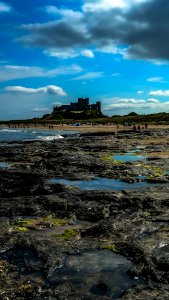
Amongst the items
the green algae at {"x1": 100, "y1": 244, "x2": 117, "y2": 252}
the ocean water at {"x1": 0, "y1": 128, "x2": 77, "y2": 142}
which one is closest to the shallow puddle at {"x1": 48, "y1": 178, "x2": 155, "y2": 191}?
the green algae at {"x1": 100, "y1": 244, "x2": 117, "y2": 252}

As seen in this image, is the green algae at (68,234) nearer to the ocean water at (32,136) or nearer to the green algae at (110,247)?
the green algae at (110,247)

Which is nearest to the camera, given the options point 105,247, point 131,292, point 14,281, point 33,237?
point 131,292

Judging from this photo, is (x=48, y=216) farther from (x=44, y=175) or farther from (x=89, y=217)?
(x=44, y=175)

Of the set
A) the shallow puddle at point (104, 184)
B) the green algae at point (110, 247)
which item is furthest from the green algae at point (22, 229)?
the shallow puddle at point (104, 184)

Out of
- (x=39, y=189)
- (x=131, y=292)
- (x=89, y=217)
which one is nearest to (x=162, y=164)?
(x=39, y=189)

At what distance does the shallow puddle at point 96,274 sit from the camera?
8.45 metres

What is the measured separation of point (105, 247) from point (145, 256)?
4.37ft

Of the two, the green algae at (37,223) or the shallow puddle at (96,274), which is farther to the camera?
the green algae at (37,223)

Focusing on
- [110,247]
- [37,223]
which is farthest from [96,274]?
[37,223]

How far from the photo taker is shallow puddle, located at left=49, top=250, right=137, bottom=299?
27.7 feet

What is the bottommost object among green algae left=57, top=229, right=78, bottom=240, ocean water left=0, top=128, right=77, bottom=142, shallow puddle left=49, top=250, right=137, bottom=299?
shallow puddle left=49, top=250, right=137, bottom=299

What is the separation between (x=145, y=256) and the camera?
999 cm

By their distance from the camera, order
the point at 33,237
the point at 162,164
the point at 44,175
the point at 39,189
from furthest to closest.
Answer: the point at 162,164 < the point at 44,175 < the point at 39,189 < the point at 33,237

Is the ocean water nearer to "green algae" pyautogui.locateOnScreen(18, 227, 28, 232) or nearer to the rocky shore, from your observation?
the rocky shore
